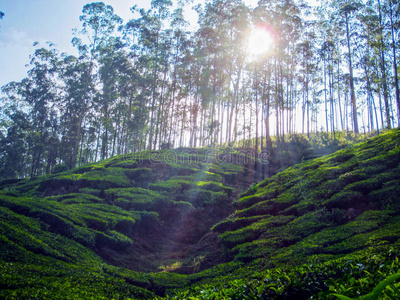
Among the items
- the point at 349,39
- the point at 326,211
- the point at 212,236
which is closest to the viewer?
the point at 326,211

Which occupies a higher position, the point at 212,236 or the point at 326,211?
the point at 326,211

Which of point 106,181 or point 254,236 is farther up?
point 106,181

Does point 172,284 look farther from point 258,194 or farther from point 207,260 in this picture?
point 258,194

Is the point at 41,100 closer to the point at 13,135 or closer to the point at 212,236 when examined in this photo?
the point at 13,135

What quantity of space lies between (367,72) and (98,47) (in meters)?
29.0

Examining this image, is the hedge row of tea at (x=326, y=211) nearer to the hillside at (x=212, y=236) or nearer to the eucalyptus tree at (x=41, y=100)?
the hillside at (x=212, y=236)

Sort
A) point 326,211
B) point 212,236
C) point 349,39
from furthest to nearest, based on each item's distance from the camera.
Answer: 1. point 349,39
2. point 212,236
3. point 326,211

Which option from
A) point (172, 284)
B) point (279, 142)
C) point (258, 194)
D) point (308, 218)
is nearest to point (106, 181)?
point (258, 194)

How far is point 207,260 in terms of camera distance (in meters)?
9.19

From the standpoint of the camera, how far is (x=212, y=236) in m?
11.1

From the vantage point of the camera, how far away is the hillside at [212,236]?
4129 millimetres

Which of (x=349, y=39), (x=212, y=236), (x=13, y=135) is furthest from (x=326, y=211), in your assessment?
(x=13, y=135)

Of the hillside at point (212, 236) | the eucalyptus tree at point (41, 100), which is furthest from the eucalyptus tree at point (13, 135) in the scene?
the hillside at point (212, 236)

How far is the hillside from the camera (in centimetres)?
413
